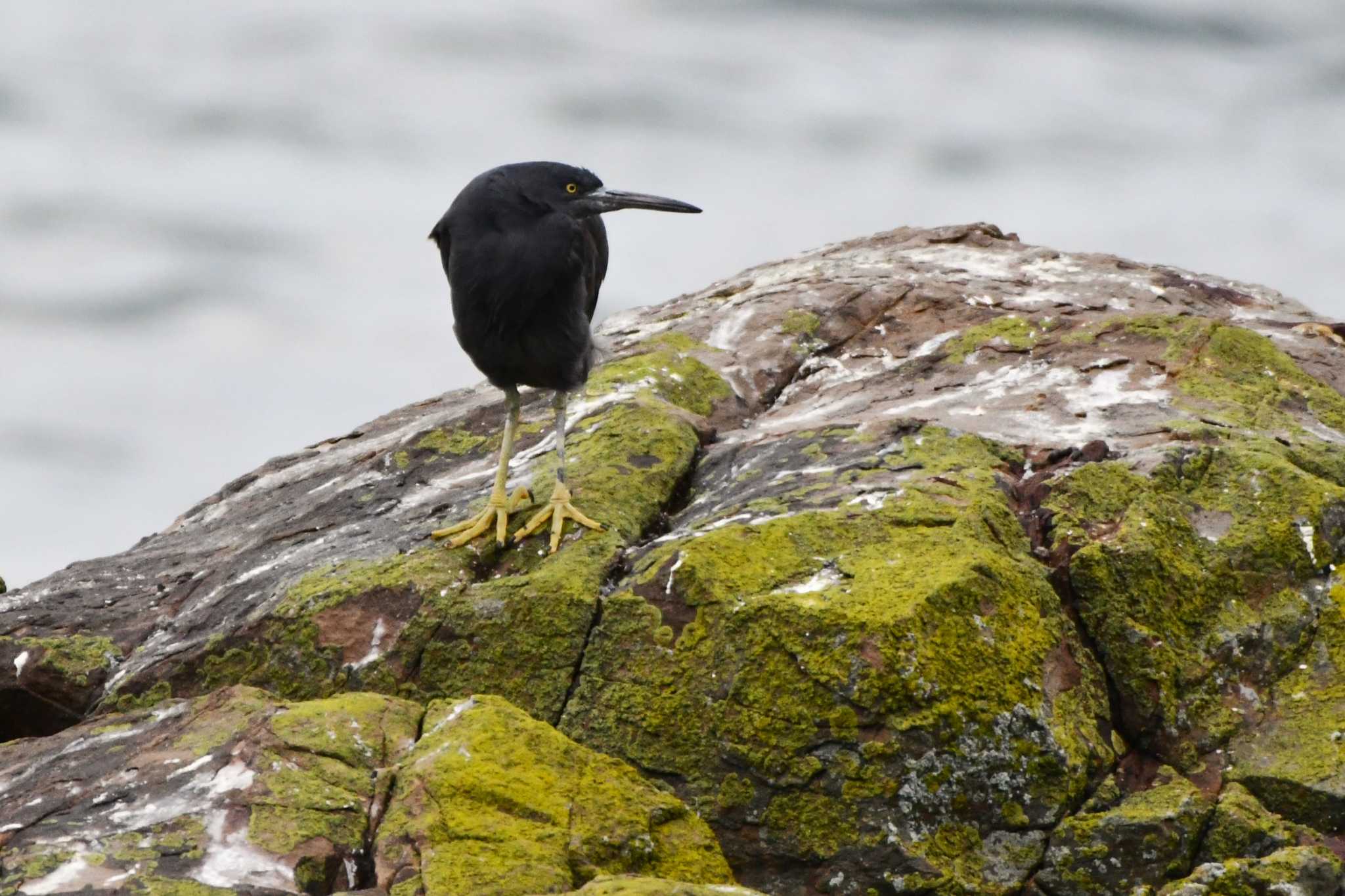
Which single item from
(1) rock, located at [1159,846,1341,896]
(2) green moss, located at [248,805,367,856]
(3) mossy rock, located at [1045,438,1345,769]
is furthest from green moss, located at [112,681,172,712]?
(1) rock, located at [1159,846,1341,896]

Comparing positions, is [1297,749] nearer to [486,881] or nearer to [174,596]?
[486,881]

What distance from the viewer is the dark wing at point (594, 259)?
749 cm

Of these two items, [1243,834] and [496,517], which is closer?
[1243,834]

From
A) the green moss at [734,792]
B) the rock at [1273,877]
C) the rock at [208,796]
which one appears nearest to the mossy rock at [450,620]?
the rock at [208,796]

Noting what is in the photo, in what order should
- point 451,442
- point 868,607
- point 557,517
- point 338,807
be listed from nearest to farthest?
1. point 338,807
2. point 868,607
3. point 557,517
4. point 451,442

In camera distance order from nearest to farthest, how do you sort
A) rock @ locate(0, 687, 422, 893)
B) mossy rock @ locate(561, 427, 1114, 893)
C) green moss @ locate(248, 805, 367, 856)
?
rock @ locate(0, 687, 422, 893) < green moss @ locate(248, 805, 367, 856) < mossy rock @ locate(561, 427, 1114, 893)

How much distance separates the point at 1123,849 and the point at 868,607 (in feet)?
4.28

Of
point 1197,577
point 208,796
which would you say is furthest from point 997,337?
point 208,796

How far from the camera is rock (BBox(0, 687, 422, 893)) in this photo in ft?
15.0

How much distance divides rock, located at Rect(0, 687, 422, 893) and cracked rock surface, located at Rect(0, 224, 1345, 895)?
207 millimetres

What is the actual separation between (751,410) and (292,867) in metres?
4.58

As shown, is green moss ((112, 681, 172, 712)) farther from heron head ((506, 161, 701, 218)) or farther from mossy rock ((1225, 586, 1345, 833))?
mossy rock ((1225, 586, 1345, 833))

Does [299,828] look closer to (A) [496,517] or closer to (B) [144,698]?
(B) [144,698]

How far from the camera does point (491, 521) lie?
23.1 ft
